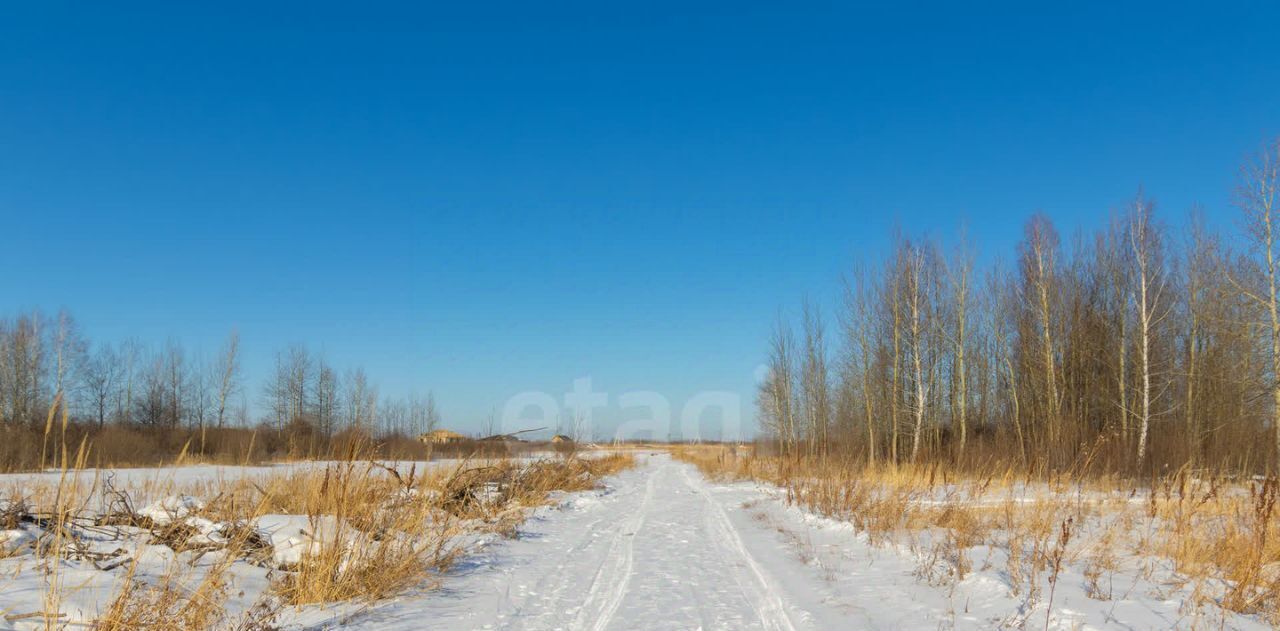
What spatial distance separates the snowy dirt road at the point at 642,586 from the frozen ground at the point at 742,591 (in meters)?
0.01

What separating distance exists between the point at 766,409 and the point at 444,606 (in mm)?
50130

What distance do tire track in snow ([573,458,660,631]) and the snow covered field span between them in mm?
19

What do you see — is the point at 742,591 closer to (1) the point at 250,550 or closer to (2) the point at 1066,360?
(1) the point at 250,550

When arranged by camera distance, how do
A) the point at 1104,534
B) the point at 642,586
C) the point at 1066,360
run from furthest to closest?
the point at 1066,360 → the point at 1104,534 → the point at 642,586

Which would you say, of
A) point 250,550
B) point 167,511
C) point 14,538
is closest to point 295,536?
point 250,550

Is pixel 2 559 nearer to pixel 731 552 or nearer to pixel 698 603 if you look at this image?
pixel 698 603

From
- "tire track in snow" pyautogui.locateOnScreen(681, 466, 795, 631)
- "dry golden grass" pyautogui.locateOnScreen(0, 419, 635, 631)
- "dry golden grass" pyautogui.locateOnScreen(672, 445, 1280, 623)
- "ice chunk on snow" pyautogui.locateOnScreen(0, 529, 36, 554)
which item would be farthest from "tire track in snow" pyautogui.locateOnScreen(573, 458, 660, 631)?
"ice chunk on snow" pyautogui.locateOnScreen(0, 529, 36, 554)

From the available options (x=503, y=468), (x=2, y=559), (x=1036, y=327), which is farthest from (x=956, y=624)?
(x=1036, y=327)

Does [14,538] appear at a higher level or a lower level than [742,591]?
higher

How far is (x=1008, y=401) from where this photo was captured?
1187 inches

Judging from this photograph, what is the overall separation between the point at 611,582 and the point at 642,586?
332 millimetres

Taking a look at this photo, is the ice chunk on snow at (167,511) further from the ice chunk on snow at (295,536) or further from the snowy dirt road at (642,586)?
the snowy dirt road at (642,586)

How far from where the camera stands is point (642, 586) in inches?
233

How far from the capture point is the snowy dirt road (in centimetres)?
473
